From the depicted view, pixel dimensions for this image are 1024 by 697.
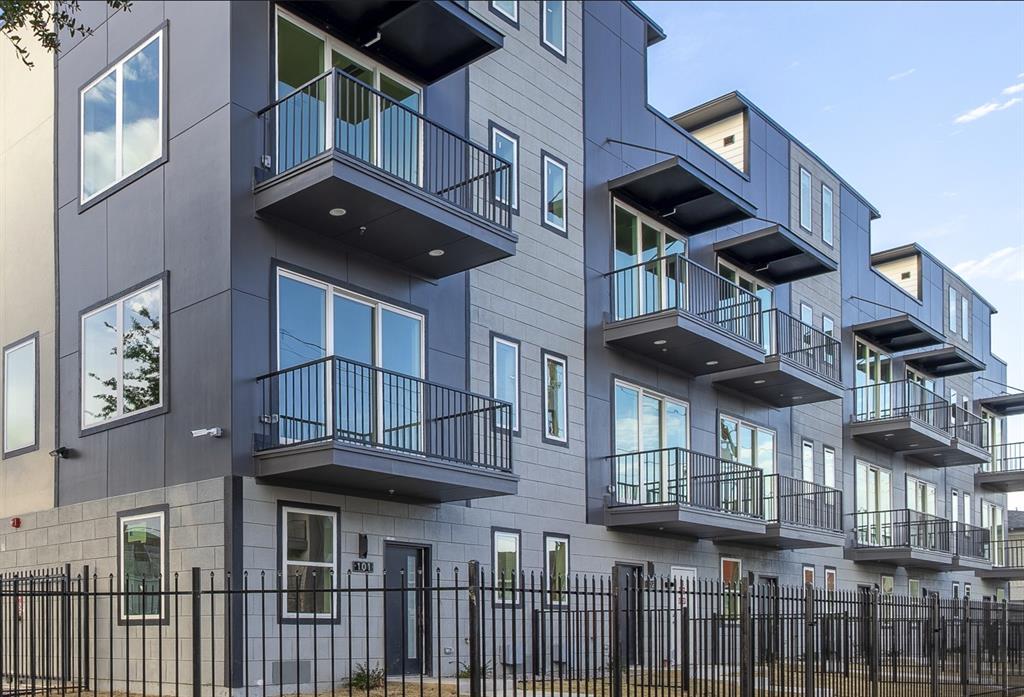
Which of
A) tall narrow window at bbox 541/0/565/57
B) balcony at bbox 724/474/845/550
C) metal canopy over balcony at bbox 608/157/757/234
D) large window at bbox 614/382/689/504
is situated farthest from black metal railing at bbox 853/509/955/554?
tall narrow window at bbox 541/0/565/57

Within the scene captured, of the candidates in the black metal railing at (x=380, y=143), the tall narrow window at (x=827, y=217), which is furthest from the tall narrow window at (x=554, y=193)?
the tall narrow window at (x=827, y=217)

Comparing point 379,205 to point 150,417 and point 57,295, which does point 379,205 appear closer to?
point 150,417

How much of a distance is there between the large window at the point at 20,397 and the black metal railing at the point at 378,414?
19.4 feet

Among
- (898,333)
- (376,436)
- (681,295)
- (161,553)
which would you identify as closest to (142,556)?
(161,553)

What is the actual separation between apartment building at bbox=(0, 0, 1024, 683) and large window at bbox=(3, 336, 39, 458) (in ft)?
0.61

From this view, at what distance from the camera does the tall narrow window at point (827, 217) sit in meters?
33.4

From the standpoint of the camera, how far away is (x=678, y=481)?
885 inches

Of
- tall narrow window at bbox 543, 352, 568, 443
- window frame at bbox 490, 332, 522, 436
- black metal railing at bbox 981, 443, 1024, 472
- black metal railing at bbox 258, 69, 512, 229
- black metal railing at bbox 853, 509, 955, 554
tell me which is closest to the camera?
black metal railing at bbox 258, 69, 512, 229

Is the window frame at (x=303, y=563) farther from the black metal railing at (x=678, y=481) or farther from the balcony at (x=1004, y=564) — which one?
the balcony at (x=1004, y=564)

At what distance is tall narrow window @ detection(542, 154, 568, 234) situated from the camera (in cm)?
2175

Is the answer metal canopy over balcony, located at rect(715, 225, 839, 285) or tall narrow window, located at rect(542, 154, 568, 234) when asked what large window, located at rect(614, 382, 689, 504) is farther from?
metal canopy over balcony, located at rect(715, 225, 839, 285)

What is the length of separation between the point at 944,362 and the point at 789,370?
52.7 feet

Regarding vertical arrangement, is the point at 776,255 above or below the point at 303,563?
above

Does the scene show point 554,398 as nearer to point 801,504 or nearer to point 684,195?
point 684,195
